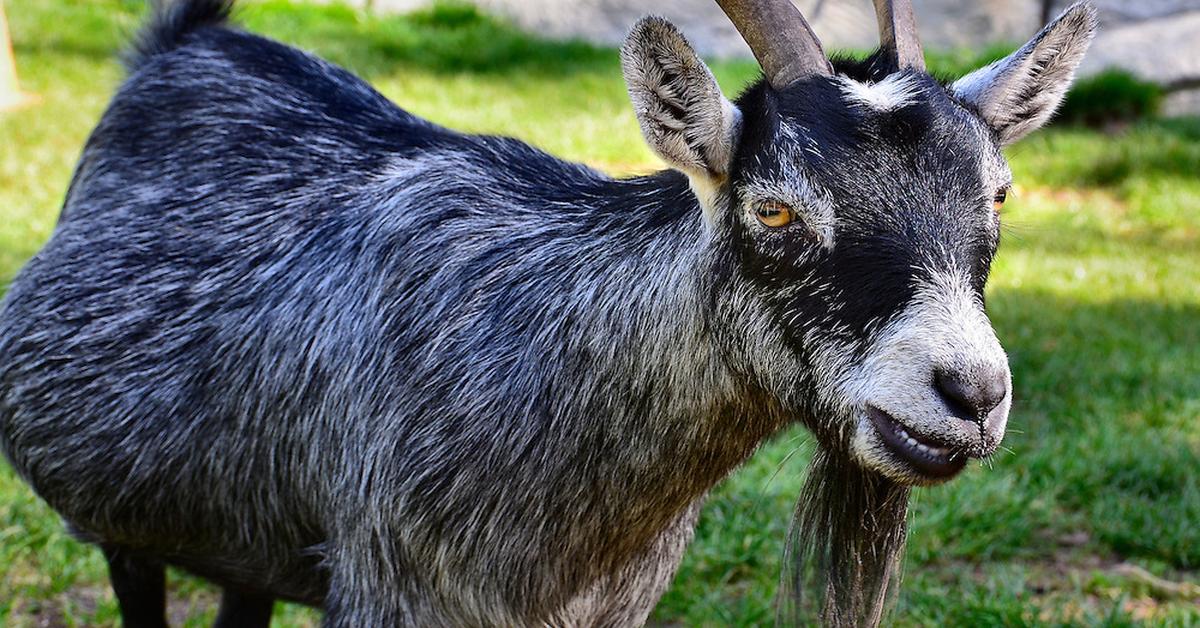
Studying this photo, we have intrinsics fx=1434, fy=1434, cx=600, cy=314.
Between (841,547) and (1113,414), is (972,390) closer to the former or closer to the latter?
(841,547)

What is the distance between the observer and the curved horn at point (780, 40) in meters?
2.88

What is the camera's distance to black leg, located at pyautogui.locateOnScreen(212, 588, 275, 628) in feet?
14.1

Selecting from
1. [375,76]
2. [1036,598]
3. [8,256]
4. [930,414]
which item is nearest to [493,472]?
[930,414]

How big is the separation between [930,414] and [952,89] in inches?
32.3

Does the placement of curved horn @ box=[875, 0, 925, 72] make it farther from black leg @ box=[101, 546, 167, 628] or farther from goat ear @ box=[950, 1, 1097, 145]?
black leg @ box=[101, 546, 167, 628]

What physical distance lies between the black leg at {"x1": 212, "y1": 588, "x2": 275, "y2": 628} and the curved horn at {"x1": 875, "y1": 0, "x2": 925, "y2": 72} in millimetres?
2466

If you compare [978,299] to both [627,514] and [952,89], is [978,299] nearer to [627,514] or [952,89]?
[952,89]

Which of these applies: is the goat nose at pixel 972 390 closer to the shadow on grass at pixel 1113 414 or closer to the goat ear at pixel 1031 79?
the goat ear at pixel 1031 79

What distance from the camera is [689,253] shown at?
2.96m

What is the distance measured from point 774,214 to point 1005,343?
488 cm

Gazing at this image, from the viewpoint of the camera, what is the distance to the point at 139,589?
14.0 ft

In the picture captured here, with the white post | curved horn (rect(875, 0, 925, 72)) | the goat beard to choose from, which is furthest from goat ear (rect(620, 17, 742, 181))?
the white post

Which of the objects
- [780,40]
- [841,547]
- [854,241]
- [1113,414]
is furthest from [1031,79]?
[1113,414]

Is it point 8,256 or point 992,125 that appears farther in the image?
point 8,256
